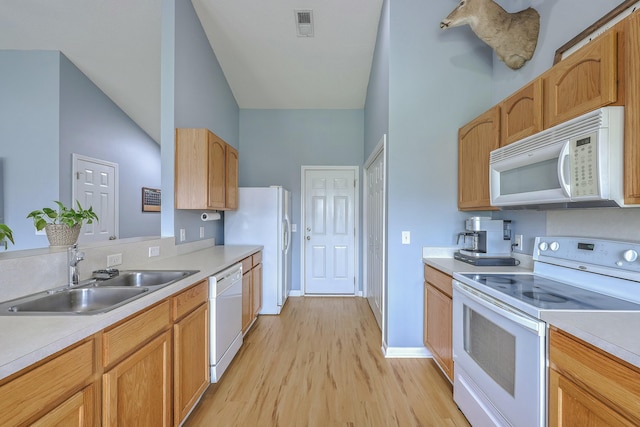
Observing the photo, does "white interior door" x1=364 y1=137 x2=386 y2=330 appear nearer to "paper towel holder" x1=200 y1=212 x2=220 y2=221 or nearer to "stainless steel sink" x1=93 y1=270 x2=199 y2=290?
"stainless steel sink" x1=93 y1=270 x2=199 y2=290

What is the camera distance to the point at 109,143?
3783 mm

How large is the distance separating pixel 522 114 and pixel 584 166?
64 cm

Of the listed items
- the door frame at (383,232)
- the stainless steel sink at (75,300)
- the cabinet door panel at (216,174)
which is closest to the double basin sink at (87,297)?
the stainless steel sink at (75,300)

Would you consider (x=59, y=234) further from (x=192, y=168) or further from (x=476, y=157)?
(x=476, y=157)

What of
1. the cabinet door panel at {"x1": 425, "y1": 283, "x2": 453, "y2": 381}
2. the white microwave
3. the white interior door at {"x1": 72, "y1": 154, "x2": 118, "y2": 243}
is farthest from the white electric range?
the white interior door at {"x1": 72, "y1": 154, "x2": 118, "y2": 243}

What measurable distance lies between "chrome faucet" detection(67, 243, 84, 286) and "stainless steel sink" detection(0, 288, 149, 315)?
84 mm

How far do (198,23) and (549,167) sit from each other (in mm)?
3472

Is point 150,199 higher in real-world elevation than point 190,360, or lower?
higher

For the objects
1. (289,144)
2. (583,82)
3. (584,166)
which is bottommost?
(584,166)

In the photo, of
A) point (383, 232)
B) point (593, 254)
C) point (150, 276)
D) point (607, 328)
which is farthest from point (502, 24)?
point (150, 276)

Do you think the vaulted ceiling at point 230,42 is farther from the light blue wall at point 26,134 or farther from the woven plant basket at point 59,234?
the woven plant basket at point 59,234

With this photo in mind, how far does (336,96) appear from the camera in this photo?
13.5ft

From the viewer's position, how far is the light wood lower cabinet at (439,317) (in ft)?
6.41

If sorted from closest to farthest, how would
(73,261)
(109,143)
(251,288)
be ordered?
(73,261)
(251,288)
(109,143)
